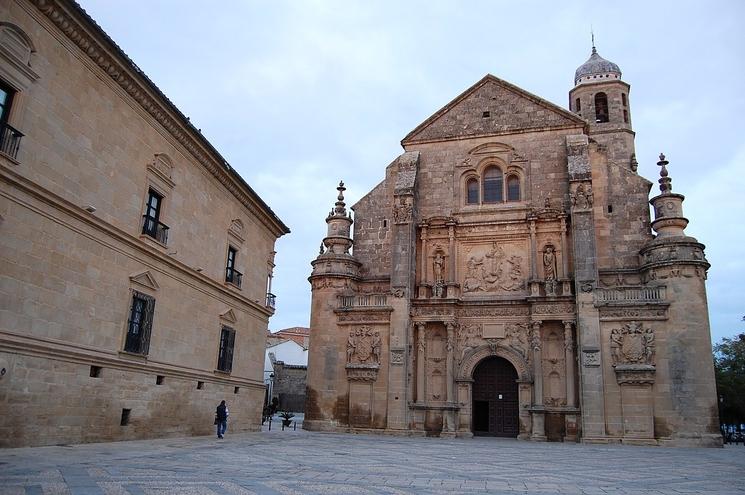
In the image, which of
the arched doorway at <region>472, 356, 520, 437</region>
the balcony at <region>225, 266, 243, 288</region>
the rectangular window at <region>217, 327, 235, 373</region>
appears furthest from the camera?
the arched doorway at <region>472, 356, 520, 437</region>

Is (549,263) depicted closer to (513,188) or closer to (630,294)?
(630,294)

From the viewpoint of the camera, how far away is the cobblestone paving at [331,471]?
27.5 feet

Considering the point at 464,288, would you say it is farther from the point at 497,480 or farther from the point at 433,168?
the point at 497,480

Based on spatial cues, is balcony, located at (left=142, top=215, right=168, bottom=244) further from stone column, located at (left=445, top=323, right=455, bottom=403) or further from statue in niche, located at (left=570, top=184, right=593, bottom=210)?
statue in niche, located at (left=570, top=184, right=593, bottom=210)

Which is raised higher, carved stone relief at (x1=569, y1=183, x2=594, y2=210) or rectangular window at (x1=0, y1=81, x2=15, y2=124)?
carved stone relief at (x1=569, y1=183, x2=594, y2=210)

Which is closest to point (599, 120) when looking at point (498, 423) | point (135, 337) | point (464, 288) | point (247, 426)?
point (464, 288)

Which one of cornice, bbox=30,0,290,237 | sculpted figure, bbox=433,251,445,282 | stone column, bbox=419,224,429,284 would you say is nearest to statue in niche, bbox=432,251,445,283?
sculpted figure, bbox=433,251,445,282

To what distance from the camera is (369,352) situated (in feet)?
85.3

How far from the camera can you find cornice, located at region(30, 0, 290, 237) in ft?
41.4

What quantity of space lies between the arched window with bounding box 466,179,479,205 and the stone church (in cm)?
7

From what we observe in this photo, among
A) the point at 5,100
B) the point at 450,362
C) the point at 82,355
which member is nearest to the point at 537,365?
the point at 450,362

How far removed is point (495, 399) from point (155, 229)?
53.6 ft

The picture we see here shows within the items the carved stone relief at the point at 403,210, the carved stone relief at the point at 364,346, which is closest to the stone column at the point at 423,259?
the carved stone relief at the point at 403,210

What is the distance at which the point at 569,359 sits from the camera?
78.8ft
